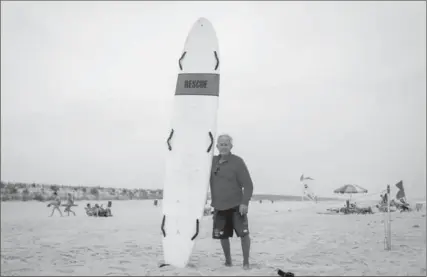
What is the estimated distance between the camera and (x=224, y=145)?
4.07 meters

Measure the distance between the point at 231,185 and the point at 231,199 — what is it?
0.16m

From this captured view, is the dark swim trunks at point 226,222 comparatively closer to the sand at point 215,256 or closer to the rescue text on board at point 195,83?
the sand at point 215,256

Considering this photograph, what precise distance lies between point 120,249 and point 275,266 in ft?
8.33

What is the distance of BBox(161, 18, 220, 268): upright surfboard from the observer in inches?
171

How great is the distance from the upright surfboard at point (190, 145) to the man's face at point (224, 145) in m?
0.41

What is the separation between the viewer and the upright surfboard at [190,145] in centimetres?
434

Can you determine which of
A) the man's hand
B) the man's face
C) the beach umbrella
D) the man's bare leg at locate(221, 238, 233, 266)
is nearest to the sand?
the man's bare leg at locate(221, 238, 233, 266)

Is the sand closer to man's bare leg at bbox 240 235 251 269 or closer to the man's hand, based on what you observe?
man's bare leg at bbox 240 235 251 269

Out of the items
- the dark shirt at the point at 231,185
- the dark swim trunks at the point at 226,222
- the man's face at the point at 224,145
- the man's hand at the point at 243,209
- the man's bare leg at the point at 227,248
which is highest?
the man's face at the point at 224,145

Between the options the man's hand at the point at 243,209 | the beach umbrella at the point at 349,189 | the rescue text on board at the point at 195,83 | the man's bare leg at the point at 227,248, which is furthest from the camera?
the beach umbrella at the point at 349,189

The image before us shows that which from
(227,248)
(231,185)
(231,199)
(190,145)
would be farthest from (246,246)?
(190,145)

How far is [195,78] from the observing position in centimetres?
493

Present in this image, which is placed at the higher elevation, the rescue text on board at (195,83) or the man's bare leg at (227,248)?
the rescue text on board at (195,83)

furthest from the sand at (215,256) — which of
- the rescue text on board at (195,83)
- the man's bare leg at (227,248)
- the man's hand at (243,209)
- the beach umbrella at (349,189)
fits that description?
the beach umbrella at (349,189)
